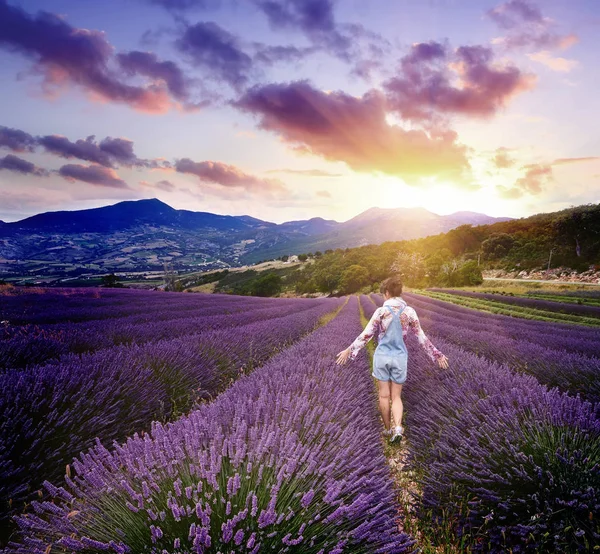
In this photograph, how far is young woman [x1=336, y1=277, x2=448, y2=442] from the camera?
9.53ft

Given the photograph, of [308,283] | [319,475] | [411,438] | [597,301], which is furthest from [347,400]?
[308,283]

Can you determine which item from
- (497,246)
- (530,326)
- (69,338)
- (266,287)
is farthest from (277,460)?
(497,246)

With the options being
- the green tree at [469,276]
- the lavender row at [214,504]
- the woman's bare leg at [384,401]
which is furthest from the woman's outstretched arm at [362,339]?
the green tree at [469,276]

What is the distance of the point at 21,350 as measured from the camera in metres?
3.22

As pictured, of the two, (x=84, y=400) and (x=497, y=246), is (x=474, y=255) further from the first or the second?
(x=84, y=400)

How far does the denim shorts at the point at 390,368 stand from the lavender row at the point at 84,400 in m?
1.76

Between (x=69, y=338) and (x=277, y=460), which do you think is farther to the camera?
(x=69, y=338)

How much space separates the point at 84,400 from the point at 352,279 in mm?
44661

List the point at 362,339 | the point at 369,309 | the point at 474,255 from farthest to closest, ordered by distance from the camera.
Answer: the point at 474,255
the point at 369,309
the point at 362,339

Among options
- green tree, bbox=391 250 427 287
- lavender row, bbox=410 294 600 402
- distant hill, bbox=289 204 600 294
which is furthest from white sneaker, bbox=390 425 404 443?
green tree, bbox=391 250 427 287

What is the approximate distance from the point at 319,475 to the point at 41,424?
6.33 feet

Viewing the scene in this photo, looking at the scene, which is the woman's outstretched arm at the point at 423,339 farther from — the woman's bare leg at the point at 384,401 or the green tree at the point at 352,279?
the green tree at the point at 352,279

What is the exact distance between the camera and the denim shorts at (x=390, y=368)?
289 centimetres

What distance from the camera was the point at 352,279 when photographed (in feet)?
150
